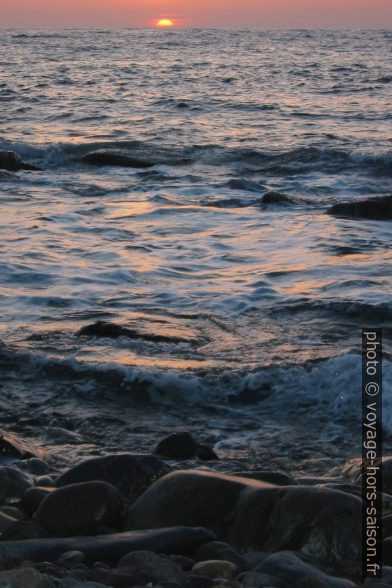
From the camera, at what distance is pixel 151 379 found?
737 cm

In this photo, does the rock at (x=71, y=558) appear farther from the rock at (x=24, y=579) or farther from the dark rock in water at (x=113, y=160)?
the dark rock in water at (x=113, y=160)

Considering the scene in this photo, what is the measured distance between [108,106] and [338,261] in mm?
20704

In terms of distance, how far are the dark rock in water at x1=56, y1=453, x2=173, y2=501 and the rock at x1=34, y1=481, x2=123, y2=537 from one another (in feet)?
1.23

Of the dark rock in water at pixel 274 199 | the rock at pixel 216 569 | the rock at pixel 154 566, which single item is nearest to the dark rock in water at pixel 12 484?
the rock at pixel 154 566

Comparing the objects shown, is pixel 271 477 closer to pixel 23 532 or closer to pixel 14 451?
pixel 23 532

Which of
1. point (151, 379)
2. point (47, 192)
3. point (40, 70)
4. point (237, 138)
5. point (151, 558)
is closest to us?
point (151, 558)

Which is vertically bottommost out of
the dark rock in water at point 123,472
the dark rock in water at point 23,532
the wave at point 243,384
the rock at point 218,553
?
the wave at point 243,384

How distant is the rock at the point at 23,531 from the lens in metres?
4.23

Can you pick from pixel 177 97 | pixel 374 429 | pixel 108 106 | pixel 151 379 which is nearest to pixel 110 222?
pixel 151 379

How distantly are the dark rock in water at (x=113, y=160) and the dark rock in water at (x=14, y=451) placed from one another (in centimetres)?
1385

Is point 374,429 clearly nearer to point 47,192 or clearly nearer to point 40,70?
point 47,192

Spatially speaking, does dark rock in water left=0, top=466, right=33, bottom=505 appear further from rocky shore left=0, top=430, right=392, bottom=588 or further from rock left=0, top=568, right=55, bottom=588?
rock left=0, top=568, right=55, bottom=588

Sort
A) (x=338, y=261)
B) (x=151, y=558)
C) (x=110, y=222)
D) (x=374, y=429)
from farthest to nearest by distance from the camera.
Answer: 1. (x=110, y=222)
2. (x=338, y=261)
3. (x=374, y=429)
4. (x=151, y=558)

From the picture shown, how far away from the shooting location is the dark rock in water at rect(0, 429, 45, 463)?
583 centimetres
